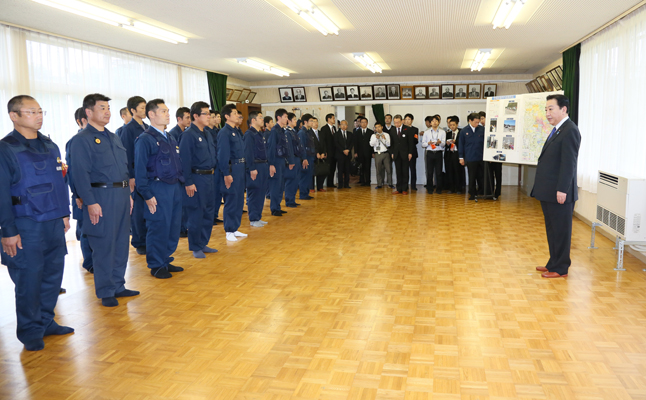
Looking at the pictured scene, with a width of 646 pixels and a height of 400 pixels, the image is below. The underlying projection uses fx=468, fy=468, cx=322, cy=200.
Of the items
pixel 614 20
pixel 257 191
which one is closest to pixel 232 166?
pixel 257 191

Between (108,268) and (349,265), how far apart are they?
2.36 metres

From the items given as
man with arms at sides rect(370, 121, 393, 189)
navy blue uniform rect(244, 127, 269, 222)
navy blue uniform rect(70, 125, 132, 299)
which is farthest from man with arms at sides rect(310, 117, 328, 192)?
navy blue uniform rect(70, 125, 132, 299)

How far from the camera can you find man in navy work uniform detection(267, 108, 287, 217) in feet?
25.3

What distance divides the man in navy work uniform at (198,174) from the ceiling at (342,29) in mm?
1382

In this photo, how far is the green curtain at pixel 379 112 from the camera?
12.9 m

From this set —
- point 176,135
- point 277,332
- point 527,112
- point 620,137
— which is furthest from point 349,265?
point 527,112

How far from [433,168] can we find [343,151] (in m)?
2.20

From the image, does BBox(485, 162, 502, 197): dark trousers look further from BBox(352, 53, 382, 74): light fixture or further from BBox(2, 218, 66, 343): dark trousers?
BBox(2, 218, 66, 343): dark trousers

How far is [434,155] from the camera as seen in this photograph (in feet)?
34.8

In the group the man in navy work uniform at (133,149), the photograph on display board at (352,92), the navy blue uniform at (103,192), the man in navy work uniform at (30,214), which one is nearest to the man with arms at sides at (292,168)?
the man in navy work uniform at (133,149)

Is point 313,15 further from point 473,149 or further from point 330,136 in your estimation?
point 330,136

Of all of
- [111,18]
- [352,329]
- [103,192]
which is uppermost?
[111,18]

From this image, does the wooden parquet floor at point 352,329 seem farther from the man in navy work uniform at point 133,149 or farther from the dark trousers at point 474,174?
the dark trousers at point 474,174

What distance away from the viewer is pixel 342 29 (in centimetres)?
663
